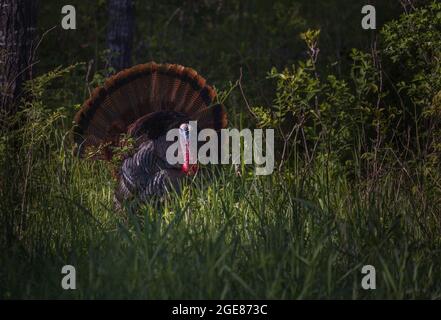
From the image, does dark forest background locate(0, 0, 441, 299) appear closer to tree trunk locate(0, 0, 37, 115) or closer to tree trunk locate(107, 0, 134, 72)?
tree trunk locate(0, 0, 37, 115)

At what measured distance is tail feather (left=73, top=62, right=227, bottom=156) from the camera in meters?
7.69

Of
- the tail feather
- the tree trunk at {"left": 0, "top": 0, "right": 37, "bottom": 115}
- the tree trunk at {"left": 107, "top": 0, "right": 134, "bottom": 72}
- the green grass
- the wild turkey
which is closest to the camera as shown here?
the green grass

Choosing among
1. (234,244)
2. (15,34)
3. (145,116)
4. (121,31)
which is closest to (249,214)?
(234,244)

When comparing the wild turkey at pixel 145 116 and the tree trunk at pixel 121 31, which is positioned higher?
the tree trunk at pixel 121 31

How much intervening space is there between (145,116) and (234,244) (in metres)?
2.64

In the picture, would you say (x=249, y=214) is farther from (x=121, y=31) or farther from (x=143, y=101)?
(x=121, y=31)

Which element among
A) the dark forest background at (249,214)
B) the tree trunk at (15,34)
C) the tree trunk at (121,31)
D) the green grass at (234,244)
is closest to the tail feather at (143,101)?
the dark forest background at (249,214)

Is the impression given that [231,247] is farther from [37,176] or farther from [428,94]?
[428,94]

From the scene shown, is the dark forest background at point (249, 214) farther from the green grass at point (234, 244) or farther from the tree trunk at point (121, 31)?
the tree trunk at point (121, 31)

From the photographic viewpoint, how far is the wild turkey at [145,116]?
756 cm

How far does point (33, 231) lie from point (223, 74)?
7.57 meters

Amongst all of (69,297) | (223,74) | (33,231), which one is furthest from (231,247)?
(223,74)

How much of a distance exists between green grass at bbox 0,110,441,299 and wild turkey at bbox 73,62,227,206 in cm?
74

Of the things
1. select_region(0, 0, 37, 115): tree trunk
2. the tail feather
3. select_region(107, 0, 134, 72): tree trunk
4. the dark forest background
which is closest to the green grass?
the dark forest background
